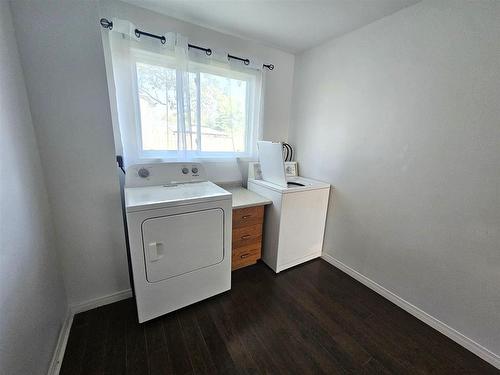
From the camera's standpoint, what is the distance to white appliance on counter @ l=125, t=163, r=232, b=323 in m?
1.30

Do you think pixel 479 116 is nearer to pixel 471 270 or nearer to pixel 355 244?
pixel 471 270

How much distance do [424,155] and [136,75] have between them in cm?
243

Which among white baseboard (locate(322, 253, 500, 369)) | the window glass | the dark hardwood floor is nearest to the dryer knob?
the window glass

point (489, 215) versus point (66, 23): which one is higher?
point (66, 23)

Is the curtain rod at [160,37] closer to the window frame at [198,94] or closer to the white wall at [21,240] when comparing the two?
the window frame at [198,94]

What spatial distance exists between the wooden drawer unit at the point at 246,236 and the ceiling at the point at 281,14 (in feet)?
5.63

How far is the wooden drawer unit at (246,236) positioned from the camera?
194 centimetres

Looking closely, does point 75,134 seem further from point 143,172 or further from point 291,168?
point 291,168

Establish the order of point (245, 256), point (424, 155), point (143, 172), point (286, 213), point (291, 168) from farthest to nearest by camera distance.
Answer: point (291, 168), point (245, 256), point (286, 213), point (143, 172), point (424, 155)

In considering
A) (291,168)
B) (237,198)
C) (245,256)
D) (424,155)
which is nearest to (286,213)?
(237,198)

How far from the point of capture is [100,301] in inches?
62.6

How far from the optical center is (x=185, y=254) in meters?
1.46

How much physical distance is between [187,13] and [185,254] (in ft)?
6.74

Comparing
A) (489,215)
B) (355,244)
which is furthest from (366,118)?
(355,244)
